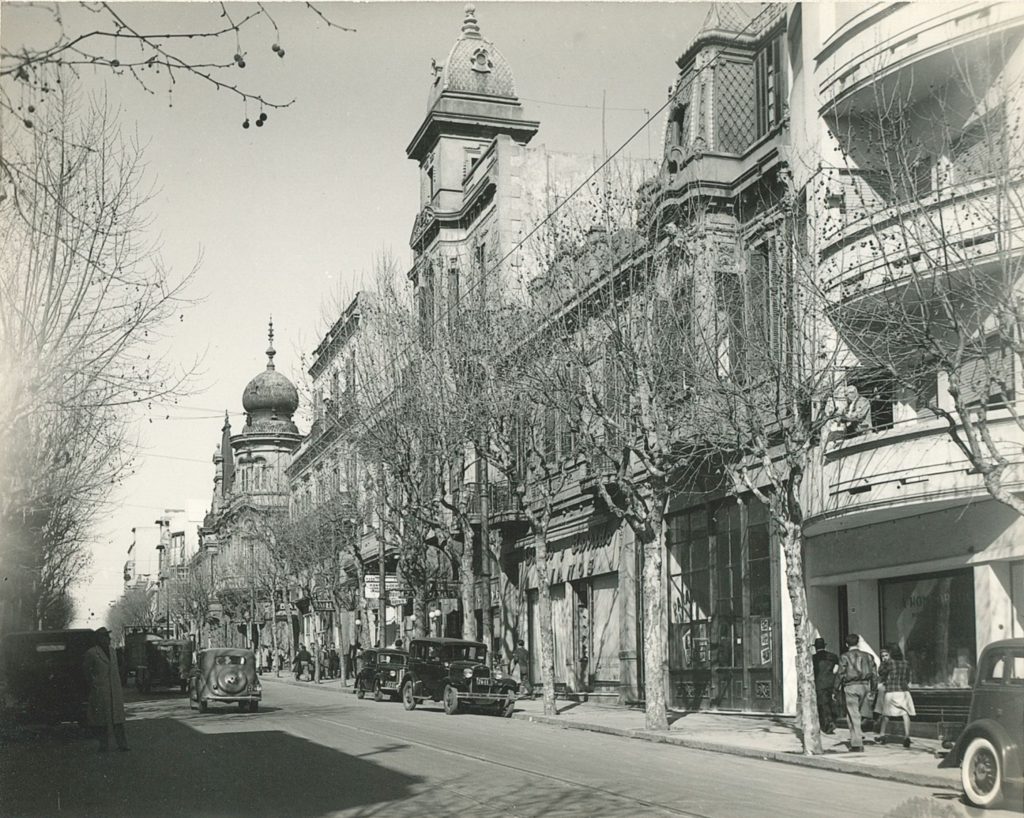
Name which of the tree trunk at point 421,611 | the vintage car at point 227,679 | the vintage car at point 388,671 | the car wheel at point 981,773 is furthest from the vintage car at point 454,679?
the car wheel at point 981,773

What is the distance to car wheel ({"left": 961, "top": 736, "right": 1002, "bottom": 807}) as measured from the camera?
40.9 feet

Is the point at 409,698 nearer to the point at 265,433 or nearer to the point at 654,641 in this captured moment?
the point at 654,641

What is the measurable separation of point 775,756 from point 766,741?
7.92 ft

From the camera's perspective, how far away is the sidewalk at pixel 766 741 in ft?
52.7

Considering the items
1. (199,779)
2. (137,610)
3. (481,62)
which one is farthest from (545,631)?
(137,610)

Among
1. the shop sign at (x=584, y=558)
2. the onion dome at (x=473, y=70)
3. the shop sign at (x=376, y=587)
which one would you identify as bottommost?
the shop sign at (x=376, y=587)

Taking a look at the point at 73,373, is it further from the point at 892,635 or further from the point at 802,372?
the point at 892,635

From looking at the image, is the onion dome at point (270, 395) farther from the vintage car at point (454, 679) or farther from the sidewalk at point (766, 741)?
the sidewalk at point (766, 741)

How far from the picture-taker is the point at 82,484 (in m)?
30.8

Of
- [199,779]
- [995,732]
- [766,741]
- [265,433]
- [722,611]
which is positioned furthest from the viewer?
[265,433]

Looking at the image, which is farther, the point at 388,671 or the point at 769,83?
the point at 388,671

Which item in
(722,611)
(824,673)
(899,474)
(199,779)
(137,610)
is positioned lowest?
(199,779)

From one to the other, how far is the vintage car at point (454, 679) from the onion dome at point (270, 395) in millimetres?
64467

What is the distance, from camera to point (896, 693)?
19672 millimetres
